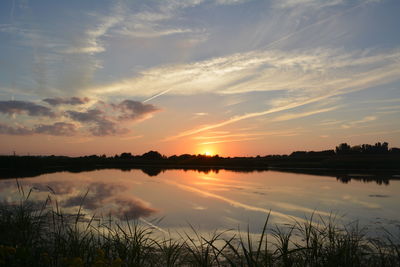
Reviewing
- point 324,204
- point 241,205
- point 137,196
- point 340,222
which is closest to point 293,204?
point 324,204

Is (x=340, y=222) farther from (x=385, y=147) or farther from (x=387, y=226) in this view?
(x=385, y=147)

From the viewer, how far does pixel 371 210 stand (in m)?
12.5

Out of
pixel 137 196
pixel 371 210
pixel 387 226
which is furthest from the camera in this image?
pixel 137 196

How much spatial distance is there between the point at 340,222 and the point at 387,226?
4.20 feet

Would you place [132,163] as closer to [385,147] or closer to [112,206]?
[112,206]

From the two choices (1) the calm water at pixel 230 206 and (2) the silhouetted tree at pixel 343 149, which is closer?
(1) the calm water at pixel 230 206

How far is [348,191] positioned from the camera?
18453mm

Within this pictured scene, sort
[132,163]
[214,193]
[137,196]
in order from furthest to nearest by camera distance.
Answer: [132,163], [214,193], [137,196]

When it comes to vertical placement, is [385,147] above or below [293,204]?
above

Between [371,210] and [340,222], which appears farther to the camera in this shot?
[371,210]

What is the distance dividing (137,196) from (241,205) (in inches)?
215

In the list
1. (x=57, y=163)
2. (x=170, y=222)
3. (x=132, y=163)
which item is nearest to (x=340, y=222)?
(x=170, y=222)

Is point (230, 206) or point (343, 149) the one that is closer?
point (230, 206)

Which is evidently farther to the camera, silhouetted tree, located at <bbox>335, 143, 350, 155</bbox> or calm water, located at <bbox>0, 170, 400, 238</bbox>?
silhouetted tree, located at <bbox>335, 143, 350, 155</bbox>
